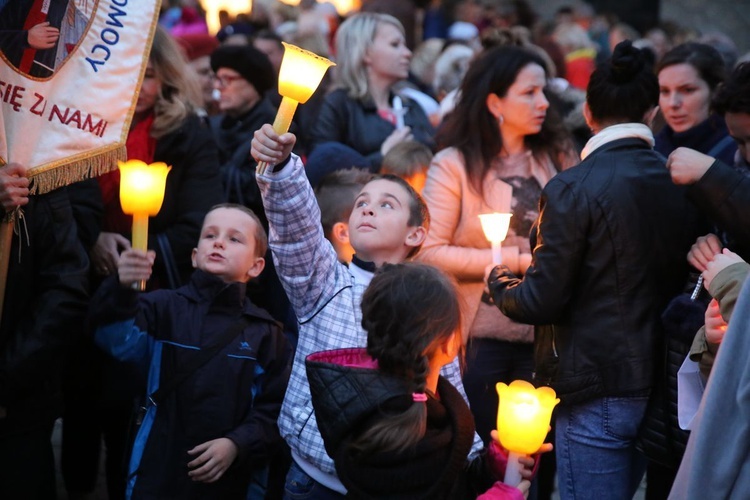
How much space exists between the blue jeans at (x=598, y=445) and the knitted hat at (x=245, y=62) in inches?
117

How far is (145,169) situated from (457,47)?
5.35 metres

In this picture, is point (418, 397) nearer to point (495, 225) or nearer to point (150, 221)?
point (495, 225)

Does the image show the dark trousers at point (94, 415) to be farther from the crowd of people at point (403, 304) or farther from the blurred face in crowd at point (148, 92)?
the blurred face in crowd at point (148, 92)

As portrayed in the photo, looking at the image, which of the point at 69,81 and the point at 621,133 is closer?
the point at 621,133

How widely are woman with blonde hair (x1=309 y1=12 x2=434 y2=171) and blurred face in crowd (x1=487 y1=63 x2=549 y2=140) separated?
102 centimetres

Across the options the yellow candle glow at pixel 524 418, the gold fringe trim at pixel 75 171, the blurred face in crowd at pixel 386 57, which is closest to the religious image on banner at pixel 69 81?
the gold fringe trim at pixel 75 171

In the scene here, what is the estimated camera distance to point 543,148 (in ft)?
15.4

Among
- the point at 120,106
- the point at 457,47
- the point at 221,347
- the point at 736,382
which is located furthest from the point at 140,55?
the point at 457,47

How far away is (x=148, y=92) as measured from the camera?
4727 millimetres

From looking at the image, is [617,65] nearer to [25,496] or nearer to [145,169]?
[145,169]

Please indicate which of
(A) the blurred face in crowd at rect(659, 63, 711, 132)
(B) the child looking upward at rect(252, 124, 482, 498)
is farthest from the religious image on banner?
(A) the blurred face in crowd at rect(659, 63, 711, 132)

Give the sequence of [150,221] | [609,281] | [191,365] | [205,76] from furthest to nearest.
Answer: [205,76] → [150,221] → [191,365] → [609,281]

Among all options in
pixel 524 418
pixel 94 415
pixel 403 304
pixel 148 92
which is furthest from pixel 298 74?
pixel 94 415

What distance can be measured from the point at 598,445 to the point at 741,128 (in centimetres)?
125
